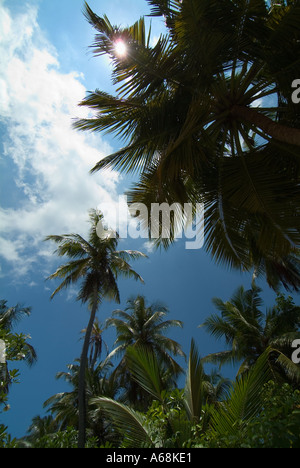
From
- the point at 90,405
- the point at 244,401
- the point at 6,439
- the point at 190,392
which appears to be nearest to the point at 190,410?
the point at 190,392

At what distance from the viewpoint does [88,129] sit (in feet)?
19.8

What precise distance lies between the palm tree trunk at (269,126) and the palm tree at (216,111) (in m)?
0.02

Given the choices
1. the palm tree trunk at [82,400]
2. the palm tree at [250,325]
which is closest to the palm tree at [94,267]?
the palm tree trunk at [82,400]

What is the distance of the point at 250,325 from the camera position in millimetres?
14109

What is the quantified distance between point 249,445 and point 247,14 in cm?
590

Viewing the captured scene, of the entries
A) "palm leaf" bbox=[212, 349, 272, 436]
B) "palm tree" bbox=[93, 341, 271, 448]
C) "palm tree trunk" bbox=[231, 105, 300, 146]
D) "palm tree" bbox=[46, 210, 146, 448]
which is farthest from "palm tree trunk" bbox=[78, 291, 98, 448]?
"palm tree trunk" bbox=[231, 105, 300, 146]

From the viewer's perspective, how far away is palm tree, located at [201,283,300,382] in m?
14.0

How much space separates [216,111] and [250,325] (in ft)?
37.9

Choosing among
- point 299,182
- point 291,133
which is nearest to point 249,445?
point 291,133

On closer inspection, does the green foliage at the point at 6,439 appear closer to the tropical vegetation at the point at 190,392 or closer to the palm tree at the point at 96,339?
the tropical vegetation at the point at 190,392

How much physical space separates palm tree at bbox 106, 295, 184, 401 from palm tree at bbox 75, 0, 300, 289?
1233 centimetres

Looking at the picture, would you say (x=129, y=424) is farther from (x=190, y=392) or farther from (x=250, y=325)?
(x=250, y=325)

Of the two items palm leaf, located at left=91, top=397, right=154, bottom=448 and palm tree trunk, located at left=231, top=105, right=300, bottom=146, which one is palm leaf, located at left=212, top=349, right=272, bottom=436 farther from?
palm tree trunk, located at left=231, top=105, right=300, bottom=146

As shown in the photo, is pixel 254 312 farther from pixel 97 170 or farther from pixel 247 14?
pixel 247 14
